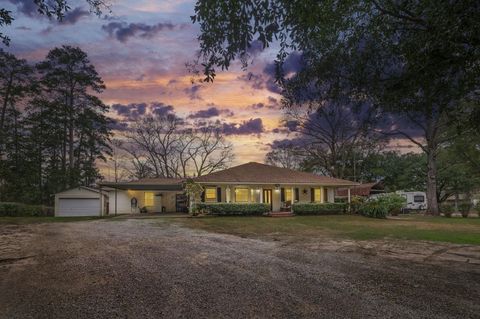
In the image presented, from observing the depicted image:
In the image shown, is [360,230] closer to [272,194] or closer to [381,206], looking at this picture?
[381,206]

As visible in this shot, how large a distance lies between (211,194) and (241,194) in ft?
8.85

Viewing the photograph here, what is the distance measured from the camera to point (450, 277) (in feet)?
25.0

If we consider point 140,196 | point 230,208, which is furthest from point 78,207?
point 230,208

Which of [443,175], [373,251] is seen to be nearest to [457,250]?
[373,251]

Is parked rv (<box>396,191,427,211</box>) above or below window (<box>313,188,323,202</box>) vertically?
below

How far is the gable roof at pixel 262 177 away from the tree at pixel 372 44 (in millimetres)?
20866

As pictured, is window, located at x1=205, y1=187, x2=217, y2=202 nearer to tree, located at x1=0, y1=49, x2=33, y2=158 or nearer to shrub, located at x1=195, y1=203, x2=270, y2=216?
shrub, located at x1=195, y1=203, x2=270, y2=216

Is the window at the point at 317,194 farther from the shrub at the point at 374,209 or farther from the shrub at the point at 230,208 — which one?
the shrub at the point at 230,208

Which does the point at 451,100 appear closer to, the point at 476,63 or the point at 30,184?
the point at 476,63

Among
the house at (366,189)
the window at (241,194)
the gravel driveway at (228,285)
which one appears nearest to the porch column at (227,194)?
the window at (241,194)

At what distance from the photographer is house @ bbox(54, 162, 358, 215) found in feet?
100

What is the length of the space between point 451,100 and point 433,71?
5.37 feet

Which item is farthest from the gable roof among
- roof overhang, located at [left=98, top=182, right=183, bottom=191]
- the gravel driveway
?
the gravel driveway

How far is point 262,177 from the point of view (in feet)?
104
